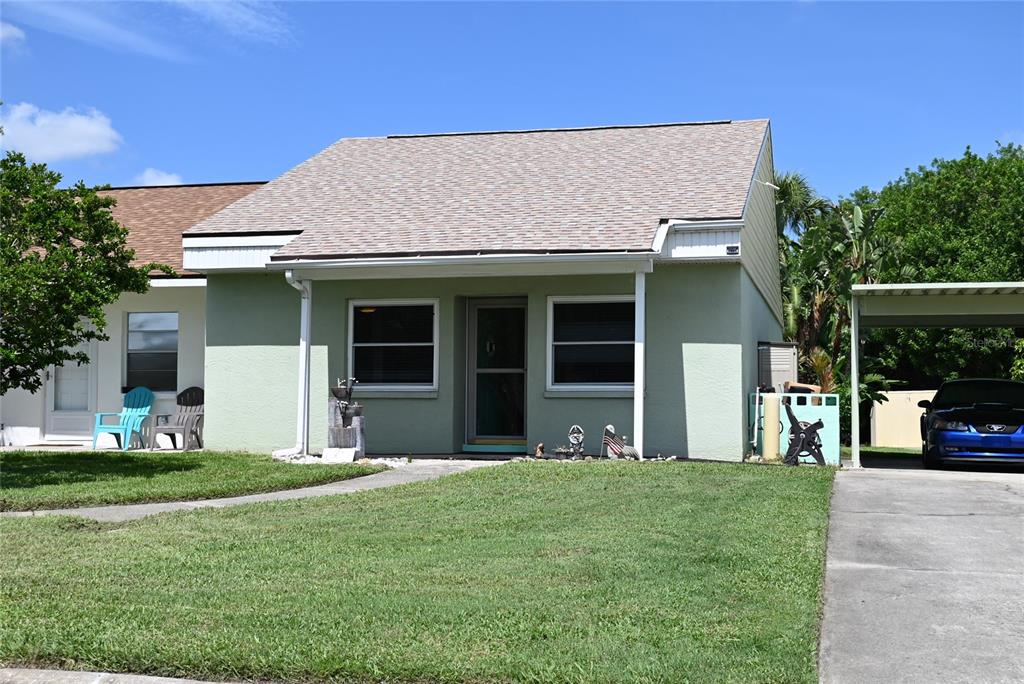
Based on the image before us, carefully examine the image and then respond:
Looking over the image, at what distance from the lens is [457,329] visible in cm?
1584

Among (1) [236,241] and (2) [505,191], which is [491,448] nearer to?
(2) [505,191]

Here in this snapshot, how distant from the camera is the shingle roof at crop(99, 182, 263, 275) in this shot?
61.2ft

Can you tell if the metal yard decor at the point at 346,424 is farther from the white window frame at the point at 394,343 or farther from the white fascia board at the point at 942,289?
the white fascia board at the point at 942,289

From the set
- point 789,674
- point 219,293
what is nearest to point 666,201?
point 219,293

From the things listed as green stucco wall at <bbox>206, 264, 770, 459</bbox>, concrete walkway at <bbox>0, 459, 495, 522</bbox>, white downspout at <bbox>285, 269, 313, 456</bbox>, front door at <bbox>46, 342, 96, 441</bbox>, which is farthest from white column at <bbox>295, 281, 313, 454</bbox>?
front door at <bbox>46, 342, 96, 441</bbox>

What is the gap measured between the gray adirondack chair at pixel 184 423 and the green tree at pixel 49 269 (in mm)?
3427

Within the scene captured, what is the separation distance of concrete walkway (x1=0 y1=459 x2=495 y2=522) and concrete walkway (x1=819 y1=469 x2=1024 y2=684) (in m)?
5.00

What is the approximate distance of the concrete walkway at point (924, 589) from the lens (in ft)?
16.2

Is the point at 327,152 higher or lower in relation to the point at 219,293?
higher

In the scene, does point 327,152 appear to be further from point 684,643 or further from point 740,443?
point 684,643

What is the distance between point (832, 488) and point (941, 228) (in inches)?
1050

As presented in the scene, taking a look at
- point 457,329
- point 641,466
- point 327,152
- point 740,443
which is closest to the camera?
point 641,466

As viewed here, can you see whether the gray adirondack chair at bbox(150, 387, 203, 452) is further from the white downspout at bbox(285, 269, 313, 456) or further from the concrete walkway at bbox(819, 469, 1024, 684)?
the concrete walkway at bbox(819, 469, 1024, 684)

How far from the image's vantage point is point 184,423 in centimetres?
1659
